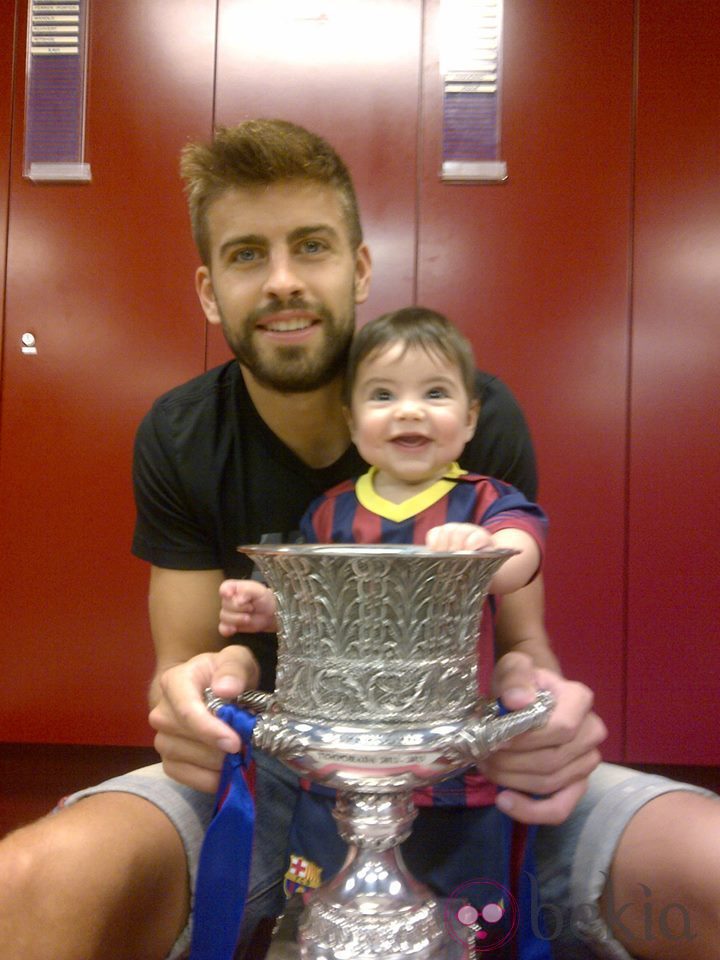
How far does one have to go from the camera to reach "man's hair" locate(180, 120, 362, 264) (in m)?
1.02

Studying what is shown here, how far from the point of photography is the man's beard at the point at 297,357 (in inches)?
41.7

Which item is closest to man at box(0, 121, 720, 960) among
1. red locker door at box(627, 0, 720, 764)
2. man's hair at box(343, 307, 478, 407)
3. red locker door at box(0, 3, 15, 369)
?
man's hair at box(343, 307, 478, 407)

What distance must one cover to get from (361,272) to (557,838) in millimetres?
840

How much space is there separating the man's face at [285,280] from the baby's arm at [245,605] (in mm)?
383

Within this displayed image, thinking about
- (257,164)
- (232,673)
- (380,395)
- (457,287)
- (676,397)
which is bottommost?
(232,673)

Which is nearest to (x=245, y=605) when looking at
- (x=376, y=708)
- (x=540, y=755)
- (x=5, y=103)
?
(x=376, y=708)

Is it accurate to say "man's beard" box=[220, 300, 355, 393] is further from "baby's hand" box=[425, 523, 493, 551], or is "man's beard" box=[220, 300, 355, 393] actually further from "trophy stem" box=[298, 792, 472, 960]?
"trophy stem" box=[298, 792, 472, 960]

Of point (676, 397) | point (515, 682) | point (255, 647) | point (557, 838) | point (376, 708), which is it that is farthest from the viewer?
point (676, 397)

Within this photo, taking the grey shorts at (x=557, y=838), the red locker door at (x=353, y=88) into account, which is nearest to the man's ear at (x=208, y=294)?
the grey shorts at (x=557, y=838)

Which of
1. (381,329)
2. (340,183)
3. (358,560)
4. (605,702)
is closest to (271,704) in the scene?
(358,560)

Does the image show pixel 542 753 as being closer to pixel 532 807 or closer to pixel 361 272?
pixel 532 807

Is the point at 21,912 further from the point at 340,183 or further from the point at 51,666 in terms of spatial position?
the point at 51,666

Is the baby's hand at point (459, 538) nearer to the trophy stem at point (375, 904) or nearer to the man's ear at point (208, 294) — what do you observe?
the trophy stem at point (375, 904)

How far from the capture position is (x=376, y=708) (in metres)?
0.62
